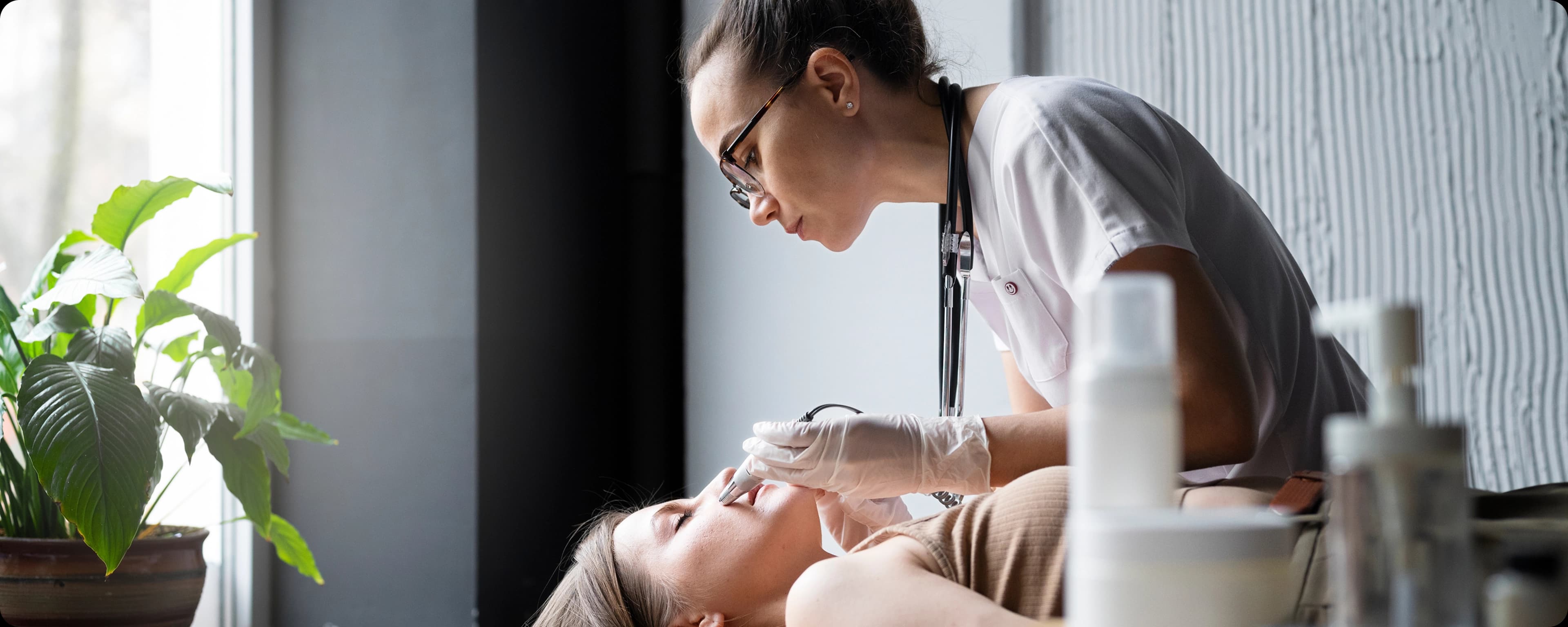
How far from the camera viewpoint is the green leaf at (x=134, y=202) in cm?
175

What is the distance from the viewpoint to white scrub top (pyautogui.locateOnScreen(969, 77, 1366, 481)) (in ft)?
3.70

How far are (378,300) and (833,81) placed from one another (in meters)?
1.48

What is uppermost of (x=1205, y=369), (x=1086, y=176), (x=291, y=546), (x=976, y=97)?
(x=976, y=97)

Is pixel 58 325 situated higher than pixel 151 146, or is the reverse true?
pixel 151 146

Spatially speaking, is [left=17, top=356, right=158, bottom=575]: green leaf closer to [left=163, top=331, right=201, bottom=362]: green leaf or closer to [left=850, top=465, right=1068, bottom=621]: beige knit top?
[left=163, top=331, right=201, bottom=362]: green leaf

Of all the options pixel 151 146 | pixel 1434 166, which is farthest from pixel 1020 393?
pixel 151 146

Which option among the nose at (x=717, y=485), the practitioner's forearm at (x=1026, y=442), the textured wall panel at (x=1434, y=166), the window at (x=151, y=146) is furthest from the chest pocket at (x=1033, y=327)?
the window at (x=151, y=146)

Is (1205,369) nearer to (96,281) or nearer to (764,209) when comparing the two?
(764,209)

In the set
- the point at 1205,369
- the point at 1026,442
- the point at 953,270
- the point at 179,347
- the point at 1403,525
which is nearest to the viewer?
the point at 1403,525

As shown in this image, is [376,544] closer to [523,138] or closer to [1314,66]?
[523,138]

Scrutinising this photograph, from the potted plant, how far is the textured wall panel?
190 cm

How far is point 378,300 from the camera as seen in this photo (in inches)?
96.3

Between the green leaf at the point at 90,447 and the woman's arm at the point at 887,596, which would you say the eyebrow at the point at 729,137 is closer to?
the woman's arm at the point at 887,596

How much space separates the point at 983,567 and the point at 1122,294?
619 mm
